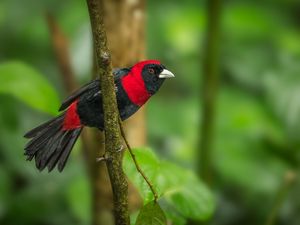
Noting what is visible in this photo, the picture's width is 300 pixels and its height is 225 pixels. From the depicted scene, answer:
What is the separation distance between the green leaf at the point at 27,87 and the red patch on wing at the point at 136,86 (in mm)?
507

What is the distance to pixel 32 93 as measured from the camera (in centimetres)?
224

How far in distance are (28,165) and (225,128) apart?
1.35 meters

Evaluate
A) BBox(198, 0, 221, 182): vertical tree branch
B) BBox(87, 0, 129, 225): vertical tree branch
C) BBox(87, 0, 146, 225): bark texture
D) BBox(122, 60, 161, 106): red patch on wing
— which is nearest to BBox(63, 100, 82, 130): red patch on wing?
BBox(122, 60, 161, 106): red patch on wing

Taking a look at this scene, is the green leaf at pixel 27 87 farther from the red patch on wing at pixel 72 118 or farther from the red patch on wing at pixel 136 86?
the red patch on wing at pixel 136 86

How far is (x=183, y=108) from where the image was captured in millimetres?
4422

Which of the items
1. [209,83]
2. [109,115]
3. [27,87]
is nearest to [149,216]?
[109,115]

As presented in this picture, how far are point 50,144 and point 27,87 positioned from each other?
447mm

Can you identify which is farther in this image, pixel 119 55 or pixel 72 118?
pixel 119 55

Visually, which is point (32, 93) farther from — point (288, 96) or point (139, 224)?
point (288, 96)

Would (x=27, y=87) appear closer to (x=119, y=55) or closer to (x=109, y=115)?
(x=119, y=55)

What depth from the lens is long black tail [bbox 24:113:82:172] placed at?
1844 mm

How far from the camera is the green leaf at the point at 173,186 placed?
1935 millimetres

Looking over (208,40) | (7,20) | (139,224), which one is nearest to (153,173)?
(139,224)

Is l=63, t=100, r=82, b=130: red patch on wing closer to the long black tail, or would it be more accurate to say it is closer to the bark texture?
the long black tail
